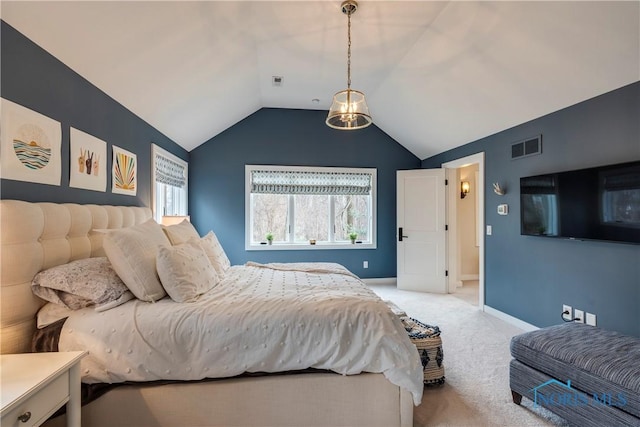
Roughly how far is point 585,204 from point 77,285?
12.6 ft

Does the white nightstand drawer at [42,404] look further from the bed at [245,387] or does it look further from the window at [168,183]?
the window at [168,183]

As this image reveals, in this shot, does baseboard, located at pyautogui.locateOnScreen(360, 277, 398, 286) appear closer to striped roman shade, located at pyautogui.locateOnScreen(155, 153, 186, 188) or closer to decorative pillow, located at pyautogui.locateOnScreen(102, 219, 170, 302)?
striped roman shade, located at pyautogui.locateOnScreen(155, 153, 186, 188)

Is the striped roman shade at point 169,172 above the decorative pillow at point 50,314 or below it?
above

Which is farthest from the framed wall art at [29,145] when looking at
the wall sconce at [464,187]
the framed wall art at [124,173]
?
the wall sconce at [464,187]

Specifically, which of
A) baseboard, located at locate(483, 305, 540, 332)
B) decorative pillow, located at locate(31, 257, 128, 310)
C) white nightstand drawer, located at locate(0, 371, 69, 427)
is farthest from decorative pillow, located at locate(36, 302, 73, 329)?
baseboard, located at locate(483, 305, 540, 332)

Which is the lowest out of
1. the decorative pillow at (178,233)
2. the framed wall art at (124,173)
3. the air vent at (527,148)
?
the decorative pillow at (178,233)

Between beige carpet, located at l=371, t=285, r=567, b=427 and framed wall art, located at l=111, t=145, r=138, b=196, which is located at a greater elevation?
framed wall art, located at l=111, t=145, r=138, b=196

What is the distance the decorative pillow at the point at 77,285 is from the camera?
1698 millimetres

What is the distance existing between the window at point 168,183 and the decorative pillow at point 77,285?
2028 mm

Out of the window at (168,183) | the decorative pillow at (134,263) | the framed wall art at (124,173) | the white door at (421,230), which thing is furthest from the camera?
the white door at (421,230)

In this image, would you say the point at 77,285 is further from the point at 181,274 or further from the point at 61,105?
the point at 61,105

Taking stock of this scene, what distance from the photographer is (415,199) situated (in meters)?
5.39

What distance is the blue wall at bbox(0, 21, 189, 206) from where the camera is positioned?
5.62 ft

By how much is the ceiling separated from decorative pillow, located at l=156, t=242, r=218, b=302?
1479 millimetres
